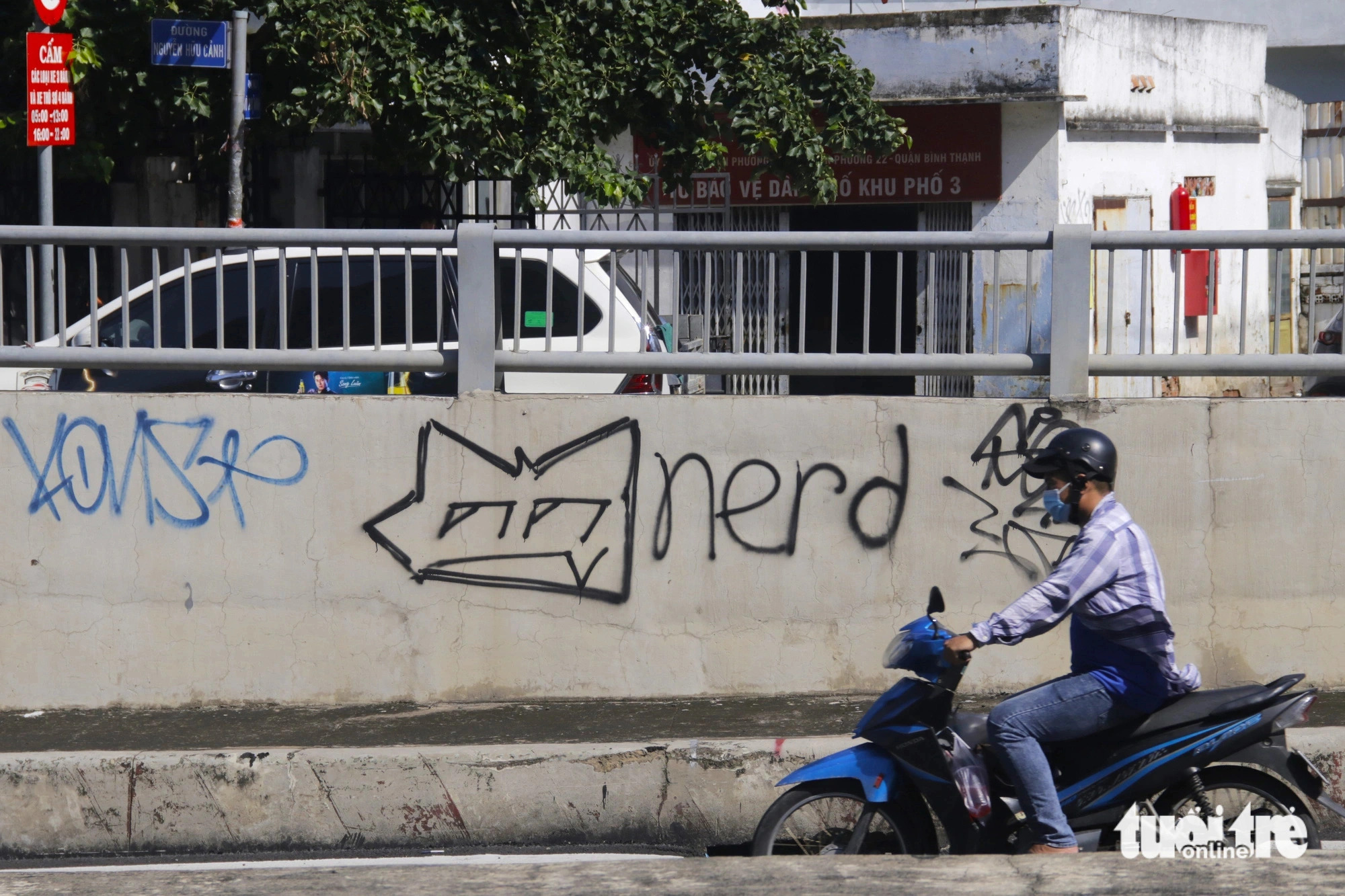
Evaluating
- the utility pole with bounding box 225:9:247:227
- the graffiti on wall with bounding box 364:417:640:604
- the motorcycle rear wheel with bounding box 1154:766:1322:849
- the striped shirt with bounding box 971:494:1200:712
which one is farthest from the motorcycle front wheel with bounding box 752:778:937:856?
the utility pole with bounding box 225:9:247:227

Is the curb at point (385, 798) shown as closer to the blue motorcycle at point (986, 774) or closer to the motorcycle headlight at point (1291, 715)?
the blue motorcycle at point (986, 774)

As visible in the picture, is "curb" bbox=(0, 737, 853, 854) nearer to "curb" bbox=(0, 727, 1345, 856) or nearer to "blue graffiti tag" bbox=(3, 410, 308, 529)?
"curb" bbox=(0, 727, 1345, 856)

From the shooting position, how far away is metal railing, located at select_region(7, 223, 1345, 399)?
5684 mm

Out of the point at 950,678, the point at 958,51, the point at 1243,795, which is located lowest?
the point at 1243,795

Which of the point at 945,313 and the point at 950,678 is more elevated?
the point at 945,313

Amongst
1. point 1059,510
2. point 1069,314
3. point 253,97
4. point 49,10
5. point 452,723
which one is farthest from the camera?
point 253,97

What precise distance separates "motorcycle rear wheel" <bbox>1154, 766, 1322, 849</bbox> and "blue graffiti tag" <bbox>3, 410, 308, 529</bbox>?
3489 millimetres

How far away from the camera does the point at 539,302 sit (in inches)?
238

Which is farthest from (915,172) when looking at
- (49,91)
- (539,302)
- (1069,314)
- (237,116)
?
(539,302)

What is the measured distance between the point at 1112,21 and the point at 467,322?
10261mm

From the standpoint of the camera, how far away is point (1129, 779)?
3.97 m

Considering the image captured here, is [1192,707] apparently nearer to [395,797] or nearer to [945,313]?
[945,313]

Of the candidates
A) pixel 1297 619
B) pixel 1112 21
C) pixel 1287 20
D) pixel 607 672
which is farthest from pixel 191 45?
pixel 1287 20

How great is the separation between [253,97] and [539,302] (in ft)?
16.5
